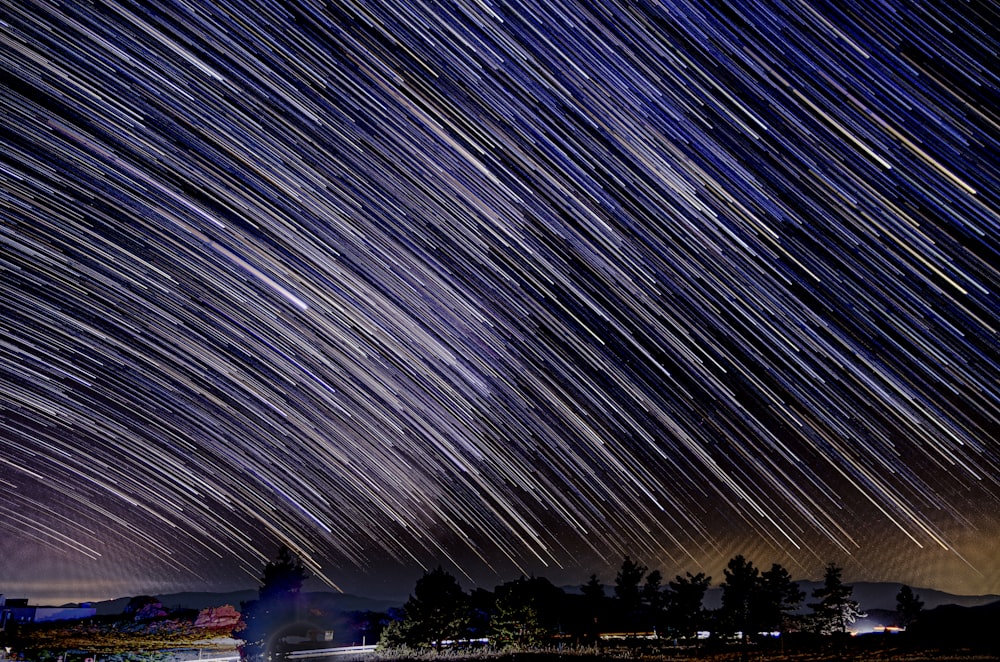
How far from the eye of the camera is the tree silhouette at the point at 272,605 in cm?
3216

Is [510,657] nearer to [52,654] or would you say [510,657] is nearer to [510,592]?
[510,592]

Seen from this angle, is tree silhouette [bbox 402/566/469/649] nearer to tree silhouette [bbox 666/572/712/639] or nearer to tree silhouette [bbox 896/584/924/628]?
tree silhouette [bbox 666/572/712/639]

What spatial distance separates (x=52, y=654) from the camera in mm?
23656

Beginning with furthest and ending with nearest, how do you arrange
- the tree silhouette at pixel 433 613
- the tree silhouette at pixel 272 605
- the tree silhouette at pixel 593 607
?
the tree silhouette at pixel 593 607 → the tree silhouette at pixel 433 613 → the tree silhouette at pixel 272 605

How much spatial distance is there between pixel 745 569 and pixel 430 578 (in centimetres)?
1884

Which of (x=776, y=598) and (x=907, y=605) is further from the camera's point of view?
(x=907, y=605)

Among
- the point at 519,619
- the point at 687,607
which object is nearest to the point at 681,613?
the point at 687,607

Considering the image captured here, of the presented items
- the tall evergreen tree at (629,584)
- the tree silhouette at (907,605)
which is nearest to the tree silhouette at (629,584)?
the tall evergreen tree at (629,584)

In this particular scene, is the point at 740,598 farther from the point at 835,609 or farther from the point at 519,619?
the point at 519,619

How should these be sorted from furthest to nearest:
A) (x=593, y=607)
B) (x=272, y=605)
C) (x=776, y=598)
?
(x=593, y=607) < (x=776, y=598) < (x=272, y=605)

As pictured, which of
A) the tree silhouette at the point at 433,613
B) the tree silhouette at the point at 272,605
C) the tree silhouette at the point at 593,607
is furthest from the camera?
the tree silhouette at the point at 593,607

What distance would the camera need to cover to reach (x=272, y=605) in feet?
114

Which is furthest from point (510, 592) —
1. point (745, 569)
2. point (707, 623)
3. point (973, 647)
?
point (973, 647)

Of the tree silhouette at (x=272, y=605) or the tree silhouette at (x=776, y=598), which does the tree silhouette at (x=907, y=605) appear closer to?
the tree silhouette at (x=776, y=598)
